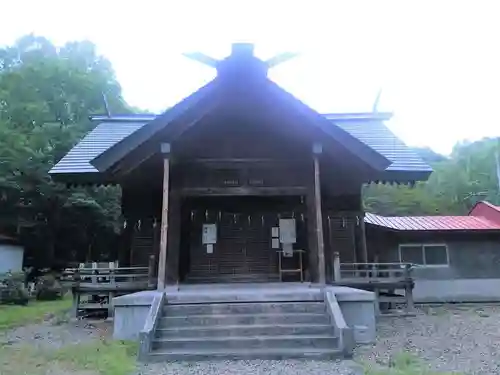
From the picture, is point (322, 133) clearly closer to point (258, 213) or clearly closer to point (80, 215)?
point (258, 213)

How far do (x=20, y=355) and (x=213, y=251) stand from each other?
19.6 feet

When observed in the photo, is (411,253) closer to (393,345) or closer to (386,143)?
(386,143)

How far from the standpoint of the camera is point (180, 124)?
9.42 meters

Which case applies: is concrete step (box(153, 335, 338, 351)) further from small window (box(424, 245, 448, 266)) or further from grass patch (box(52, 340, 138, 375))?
small window (box(424, 245, 448, 266))

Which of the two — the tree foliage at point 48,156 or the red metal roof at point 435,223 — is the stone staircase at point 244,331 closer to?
the red metal roof at point 435,223

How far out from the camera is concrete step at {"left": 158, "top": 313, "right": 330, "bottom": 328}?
750 centimetres

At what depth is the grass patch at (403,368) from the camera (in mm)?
5707

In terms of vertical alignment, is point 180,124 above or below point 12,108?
below

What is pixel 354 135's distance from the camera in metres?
13.1

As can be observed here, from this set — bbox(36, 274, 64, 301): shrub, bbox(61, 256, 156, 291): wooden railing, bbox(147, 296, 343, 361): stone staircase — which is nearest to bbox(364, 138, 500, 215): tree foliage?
bbox(36, 274, 64, 301): shrub

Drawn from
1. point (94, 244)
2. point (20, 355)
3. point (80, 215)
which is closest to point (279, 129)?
point (20, 355)

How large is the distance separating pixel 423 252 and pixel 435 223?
1245mm

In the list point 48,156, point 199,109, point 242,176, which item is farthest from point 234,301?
point 48,156

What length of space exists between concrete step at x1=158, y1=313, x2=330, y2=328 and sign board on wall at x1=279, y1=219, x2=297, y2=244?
4657 millimetres
